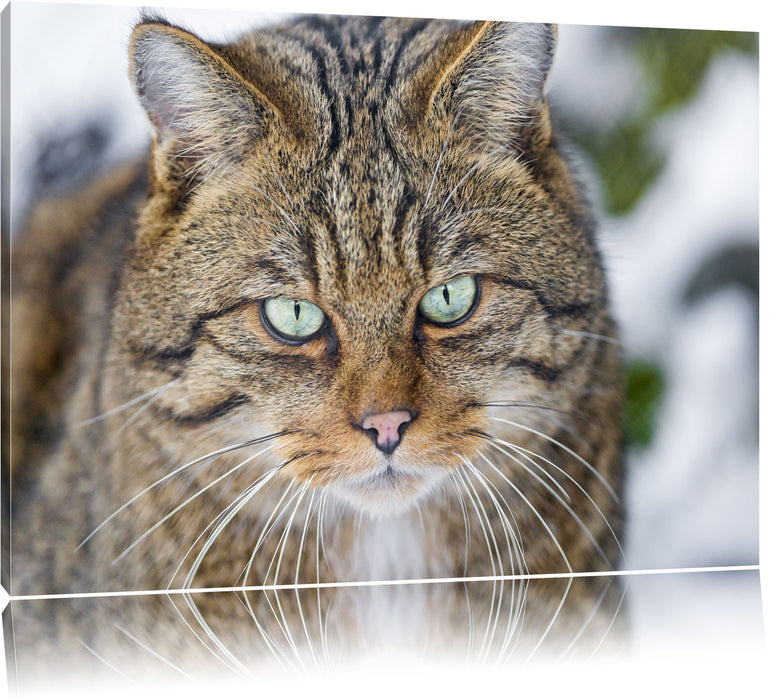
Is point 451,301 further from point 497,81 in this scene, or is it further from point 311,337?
point 497,81

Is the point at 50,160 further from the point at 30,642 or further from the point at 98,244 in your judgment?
the point at 30,642

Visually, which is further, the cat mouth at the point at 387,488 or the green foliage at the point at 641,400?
the green foliage at the point at 641,400

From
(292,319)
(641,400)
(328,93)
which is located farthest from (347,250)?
(641,400)

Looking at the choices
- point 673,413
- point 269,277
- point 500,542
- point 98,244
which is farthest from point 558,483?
point 98,244

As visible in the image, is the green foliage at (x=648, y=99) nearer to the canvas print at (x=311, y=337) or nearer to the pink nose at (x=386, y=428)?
the canvas print at (x=311, y=337)

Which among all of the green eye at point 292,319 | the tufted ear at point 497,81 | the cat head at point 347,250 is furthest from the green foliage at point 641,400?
the green eye at point 292,319

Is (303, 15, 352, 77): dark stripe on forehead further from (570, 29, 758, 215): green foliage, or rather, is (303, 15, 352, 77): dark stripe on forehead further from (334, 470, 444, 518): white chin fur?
(334, 470, 444, 518): white chin fur
